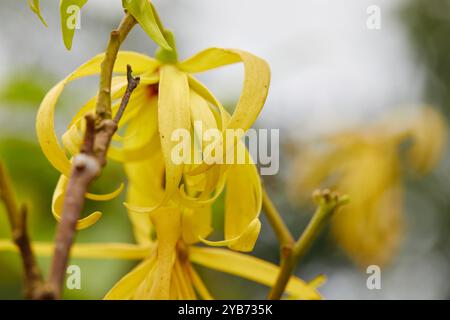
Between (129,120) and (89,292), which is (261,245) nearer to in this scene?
(89,292)

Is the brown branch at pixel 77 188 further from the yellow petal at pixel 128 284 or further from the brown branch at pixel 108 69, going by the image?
the yellow petal at pixel 128 284

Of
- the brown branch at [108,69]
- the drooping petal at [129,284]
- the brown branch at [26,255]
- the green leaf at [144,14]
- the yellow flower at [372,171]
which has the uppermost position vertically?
the green leaf at [144,14]

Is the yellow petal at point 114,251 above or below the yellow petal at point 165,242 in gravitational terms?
below

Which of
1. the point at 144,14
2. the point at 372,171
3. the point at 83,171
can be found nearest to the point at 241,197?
the point at 144,14

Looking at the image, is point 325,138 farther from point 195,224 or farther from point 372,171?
point 195,224

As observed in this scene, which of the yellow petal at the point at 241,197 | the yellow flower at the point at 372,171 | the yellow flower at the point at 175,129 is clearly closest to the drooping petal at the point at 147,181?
the yellow flower at the point at 175,129

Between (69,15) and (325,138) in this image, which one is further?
(325,138)

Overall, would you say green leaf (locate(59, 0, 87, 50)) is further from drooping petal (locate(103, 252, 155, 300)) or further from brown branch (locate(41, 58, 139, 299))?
drooping petal (locate(103, 252, 155, 300))
